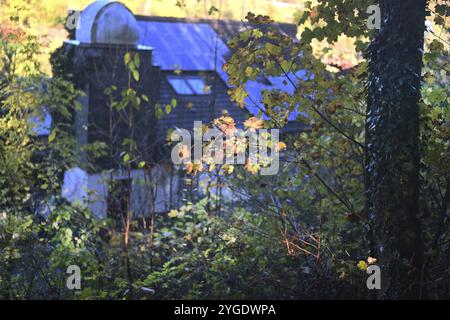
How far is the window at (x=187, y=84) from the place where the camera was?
19.3m

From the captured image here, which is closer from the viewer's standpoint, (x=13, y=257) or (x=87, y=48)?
(x=13, y=257)

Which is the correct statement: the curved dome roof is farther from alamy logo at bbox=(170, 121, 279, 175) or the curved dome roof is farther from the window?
alamy logo at bbox=(170, 121, 279, 175)

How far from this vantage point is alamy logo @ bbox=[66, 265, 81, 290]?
5727mm

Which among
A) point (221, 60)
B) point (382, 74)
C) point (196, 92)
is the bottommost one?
point (382, 74)

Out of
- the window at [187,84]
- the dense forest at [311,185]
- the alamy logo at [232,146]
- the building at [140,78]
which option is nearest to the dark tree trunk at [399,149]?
the dense forest at [311,185]

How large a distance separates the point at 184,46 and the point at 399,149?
17270mm

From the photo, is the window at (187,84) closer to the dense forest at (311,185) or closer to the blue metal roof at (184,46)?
the blue metal roof at (184,46)

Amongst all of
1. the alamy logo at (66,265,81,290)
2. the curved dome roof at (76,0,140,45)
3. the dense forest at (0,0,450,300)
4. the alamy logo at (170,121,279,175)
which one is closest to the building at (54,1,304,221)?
the curved dome roof at (76,0,140,45)

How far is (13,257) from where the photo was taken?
601 cm

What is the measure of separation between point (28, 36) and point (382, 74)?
174 inches

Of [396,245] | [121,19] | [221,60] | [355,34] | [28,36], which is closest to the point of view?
[396,245]

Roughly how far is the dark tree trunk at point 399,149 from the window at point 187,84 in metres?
15.0

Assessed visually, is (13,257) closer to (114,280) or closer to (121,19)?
(114,280)
